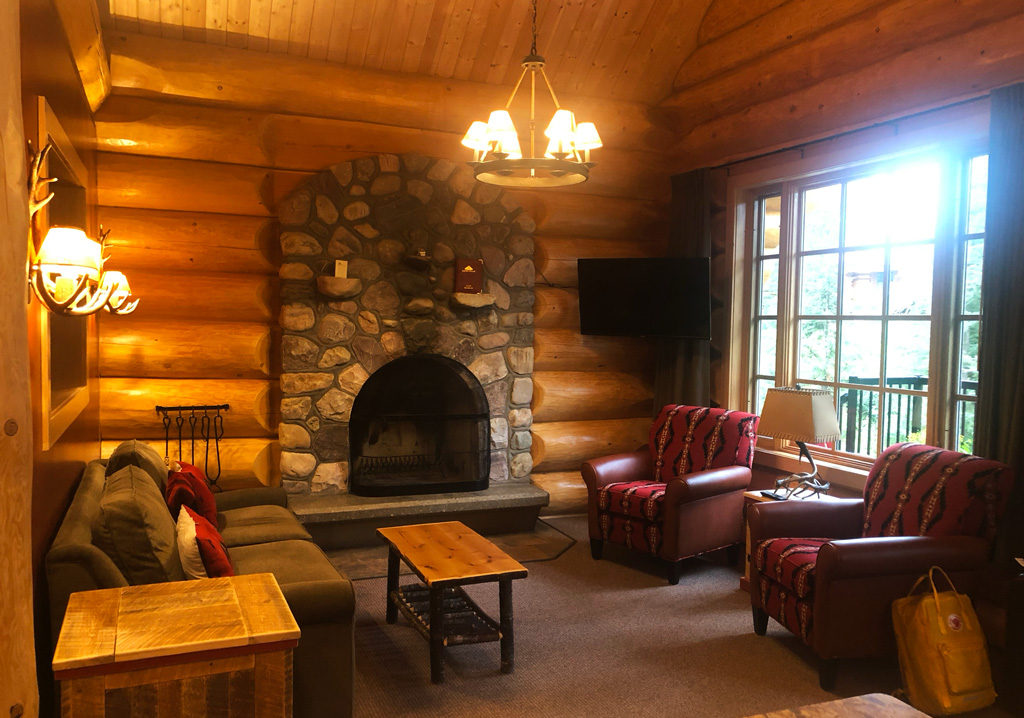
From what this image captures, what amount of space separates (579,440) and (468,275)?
4.90 ft

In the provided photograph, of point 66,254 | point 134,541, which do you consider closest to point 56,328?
point 66,254

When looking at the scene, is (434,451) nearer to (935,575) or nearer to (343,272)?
(343,272)

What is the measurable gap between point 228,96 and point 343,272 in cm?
123

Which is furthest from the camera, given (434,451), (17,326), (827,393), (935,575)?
(434,451)

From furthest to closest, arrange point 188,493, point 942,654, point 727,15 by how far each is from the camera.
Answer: point 727,15, point 188,493, point 942,654

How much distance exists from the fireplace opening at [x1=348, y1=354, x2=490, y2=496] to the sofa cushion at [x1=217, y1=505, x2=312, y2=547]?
1.02 m

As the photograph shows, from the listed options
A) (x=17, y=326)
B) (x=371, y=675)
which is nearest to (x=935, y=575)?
(x=371, y=675)

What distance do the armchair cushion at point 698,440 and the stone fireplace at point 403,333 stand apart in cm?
101

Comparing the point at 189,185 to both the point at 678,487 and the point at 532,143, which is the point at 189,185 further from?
the point at 678,487

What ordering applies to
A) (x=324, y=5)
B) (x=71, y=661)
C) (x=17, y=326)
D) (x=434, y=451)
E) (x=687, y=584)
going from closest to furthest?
(x=71, y=661) < (x=17, y=326) < (x=687, y=584) < (x=324, y=5) < (x=434, y=451)

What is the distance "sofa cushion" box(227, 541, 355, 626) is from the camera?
2664mm

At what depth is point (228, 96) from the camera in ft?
15.4

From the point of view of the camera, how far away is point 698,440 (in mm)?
4793

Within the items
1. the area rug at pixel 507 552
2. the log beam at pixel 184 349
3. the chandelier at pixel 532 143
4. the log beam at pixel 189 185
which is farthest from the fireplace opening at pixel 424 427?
the chandelier at pixel 532 143
